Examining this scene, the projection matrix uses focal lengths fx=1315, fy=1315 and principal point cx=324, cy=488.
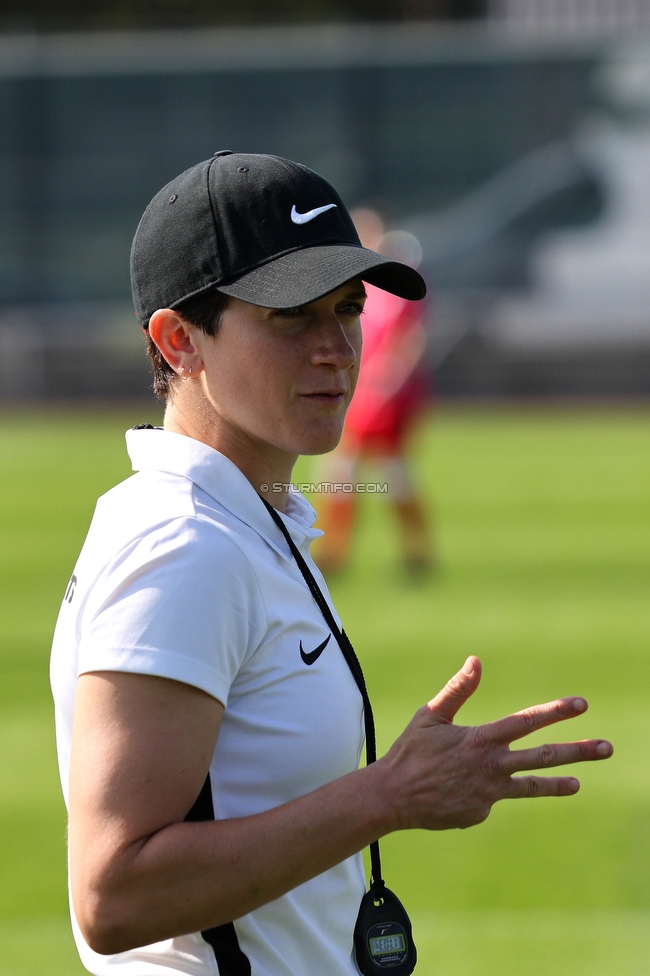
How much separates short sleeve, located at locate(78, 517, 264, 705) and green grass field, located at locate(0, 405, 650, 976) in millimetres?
2761

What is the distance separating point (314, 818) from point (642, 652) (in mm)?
6845

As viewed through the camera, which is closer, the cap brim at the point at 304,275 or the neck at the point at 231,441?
the cap brim at the point at 304,275

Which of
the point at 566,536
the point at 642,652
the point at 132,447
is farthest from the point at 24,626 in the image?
the point at 132,447

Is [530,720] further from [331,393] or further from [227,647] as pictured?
[331,393]

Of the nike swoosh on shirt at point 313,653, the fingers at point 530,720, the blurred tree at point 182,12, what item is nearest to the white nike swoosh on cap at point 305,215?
the nike swoosh on shirt at point 313,653

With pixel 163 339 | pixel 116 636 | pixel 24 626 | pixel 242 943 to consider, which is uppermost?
pixel 163 339

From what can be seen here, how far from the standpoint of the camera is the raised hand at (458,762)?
1821 millimetres

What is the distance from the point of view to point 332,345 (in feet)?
6.90

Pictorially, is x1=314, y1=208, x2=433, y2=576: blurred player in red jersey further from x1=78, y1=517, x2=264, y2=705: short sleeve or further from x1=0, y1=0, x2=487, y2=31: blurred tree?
x1=0, y1=0, x2=487, y2=31: blurred tree

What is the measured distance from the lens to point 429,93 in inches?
1036

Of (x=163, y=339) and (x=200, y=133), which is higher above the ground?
(x=163, y=339)

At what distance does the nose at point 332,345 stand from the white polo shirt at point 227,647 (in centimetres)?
23

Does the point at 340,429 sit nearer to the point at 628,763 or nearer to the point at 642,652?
the point at 628,763

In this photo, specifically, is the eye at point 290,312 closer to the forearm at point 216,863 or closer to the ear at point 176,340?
the ear at point 176,340
